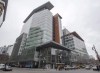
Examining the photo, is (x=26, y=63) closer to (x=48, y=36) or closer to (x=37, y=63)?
(x=37, y=63)

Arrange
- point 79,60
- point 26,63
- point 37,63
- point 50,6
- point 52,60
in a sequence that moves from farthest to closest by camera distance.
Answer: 1. point 50,6
2. point 79,60
3. point 26,63
4. point 37,63
5. point 52,60

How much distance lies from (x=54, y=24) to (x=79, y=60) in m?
39.3

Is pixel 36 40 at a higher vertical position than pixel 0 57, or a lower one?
higher

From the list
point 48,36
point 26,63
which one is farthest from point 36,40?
point 26,63

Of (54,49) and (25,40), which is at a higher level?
(25,40)

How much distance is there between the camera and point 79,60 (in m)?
104

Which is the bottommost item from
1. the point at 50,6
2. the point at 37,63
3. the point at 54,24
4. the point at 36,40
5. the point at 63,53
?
the point at 37,63

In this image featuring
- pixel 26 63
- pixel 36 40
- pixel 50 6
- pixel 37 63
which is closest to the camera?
pixel 37 63

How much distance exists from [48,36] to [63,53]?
19.3 m

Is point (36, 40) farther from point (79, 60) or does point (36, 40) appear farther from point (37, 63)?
point (79, 60)

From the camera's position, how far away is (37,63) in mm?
76062

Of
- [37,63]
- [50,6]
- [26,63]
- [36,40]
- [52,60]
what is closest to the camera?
[52,60]

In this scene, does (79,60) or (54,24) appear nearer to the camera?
(79,60)

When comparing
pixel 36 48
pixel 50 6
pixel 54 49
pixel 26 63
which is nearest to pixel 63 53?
pixel 54 49
